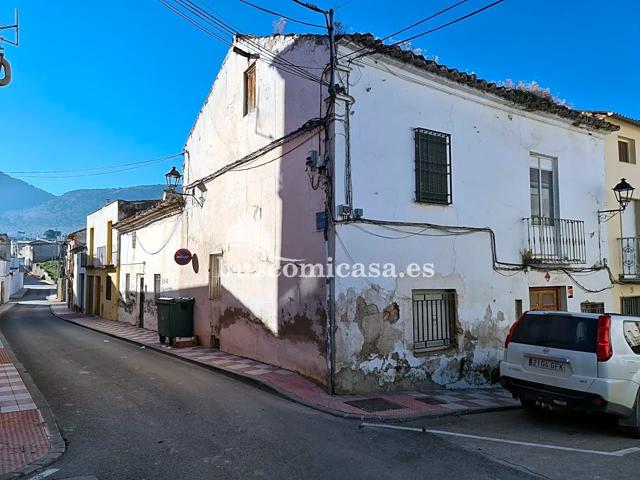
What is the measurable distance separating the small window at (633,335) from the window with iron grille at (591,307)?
5.42 metres

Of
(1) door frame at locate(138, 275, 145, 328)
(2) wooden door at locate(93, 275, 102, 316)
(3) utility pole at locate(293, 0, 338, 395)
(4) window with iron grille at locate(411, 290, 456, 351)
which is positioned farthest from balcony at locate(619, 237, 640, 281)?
(2) wooden door at locate(93, 275, 102, 316)

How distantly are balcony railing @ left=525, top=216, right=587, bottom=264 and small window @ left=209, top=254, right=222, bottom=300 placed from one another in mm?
7456

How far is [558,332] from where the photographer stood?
21.1ft

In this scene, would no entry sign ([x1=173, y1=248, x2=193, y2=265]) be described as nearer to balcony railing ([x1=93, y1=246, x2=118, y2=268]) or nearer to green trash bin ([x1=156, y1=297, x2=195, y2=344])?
green trash bin ([x1=156, y1=297, x2=195, y2=344])

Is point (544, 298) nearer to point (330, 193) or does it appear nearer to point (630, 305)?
point (630, 305)

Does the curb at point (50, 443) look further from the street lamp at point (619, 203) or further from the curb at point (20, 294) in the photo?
the curb at point (20, 294)

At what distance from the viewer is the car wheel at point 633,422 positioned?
19.2 ft

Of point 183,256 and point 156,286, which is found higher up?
point 183,256

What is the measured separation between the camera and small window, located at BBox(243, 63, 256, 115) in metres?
10.7

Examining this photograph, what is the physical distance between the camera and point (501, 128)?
10.4 metres

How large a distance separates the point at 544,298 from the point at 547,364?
5195 millimetres

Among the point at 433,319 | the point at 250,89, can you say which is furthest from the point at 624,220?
the point at 250,89

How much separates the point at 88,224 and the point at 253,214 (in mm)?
23379

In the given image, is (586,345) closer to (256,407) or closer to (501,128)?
(256,407)
